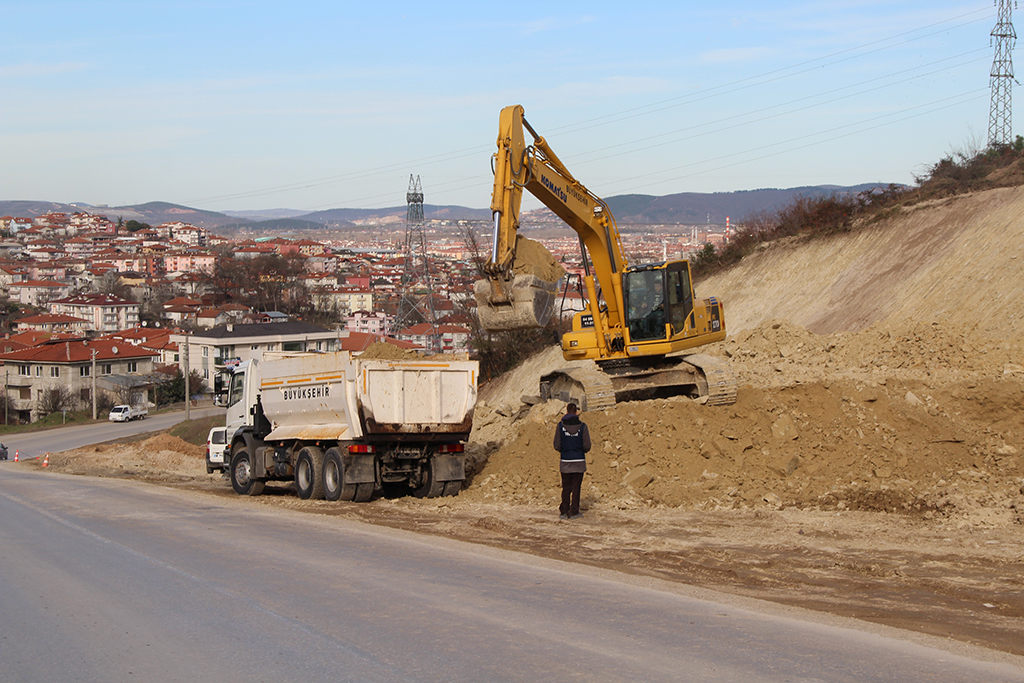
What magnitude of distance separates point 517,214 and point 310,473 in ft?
19.8

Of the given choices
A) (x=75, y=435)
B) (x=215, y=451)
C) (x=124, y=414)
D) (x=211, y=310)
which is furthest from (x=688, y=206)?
(x=215, y=451)

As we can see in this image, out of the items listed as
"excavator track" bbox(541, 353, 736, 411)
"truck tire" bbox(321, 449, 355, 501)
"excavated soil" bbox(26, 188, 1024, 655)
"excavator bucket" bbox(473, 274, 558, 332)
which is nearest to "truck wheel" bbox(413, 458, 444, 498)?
"excavated soil" bbox(26, 188, 1024, 655)

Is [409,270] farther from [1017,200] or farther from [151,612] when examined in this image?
[151,612]

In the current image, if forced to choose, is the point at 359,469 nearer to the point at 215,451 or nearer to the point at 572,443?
the point at 572,443

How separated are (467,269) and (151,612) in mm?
32103

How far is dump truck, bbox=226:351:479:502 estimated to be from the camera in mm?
16250

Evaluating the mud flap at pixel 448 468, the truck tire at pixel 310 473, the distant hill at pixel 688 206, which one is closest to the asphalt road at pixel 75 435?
the truck tire at pixel 310 473

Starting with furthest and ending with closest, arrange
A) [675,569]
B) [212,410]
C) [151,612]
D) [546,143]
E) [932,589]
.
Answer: [212,410], [546,143], [675,569], [932,589], [151,612]

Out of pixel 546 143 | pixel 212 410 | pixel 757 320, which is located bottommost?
pixel 212 410

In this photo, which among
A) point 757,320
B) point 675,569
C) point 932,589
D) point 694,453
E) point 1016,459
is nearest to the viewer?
point 932,589

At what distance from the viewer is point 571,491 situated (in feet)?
45.5

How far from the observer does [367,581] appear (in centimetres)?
944

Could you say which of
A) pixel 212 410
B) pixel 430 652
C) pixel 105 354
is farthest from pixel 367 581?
pixel 105 354

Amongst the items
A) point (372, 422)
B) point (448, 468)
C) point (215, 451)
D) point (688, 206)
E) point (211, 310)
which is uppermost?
point (688, 206)
